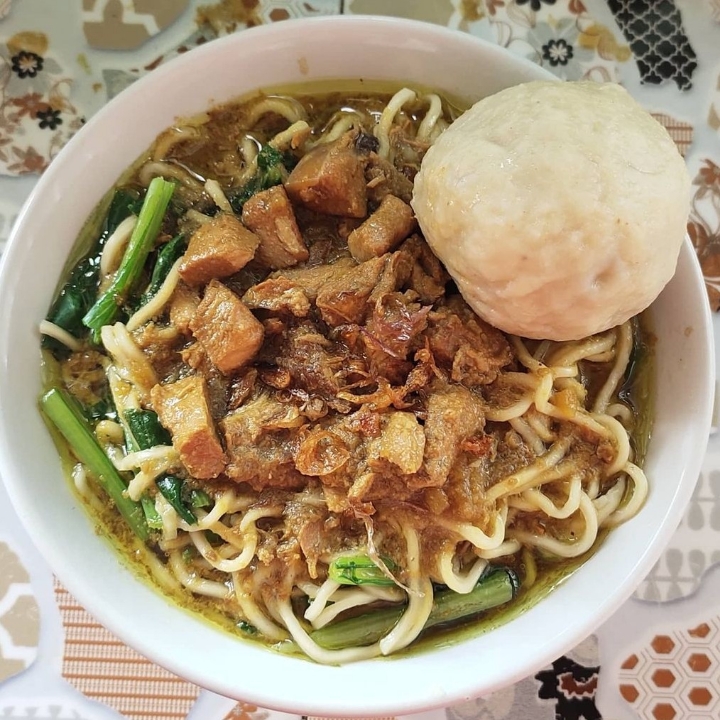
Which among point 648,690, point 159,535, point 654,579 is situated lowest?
point 648,690

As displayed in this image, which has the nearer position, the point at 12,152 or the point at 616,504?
the point at 616,504

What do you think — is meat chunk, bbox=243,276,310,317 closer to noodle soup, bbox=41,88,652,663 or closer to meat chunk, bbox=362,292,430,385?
noodle soup, bbox=41,88,652,663

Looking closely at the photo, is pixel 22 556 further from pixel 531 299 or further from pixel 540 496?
pixel 531 299

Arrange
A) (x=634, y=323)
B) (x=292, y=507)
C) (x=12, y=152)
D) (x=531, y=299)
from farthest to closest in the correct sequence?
(x=12, y=152) → (x=634, y=323) → (x=292, y=507) → (x=531, y=299)

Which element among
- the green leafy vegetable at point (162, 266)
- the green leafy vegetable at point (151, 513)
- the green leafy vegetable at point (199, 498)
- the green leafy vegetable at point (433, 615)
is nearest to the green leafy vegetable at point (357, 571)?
the green leafy vegetable at point (433, 615)

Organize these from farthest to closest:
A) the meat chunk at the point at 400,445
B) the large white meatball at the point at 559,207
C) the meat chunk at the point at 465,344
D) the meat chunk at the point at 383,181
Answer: the meat chunk at the point at 383,181
the meat chunk at the point at 465,344
the meat chunk at the point at 400,445
the large white meatball at the point at 559,207

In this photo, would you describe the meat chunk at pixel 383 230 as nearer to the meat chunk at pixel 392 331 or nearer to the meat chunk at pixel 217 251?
the meat chunk at pixel 392 331

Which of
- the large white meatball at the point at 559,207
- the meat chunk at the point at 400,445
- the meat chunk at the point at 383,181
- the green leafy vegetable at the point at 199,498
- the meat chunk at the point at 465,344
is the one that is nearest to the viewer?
the large white meatball at the point at 559,207

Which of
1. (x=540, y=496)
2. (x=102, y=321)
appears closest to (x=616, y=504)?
(x=540, y=496)
